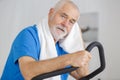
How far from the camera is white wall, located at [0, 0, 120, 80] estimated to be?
224 centimetres

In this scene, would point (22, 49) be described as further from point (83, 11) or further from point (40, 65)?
point (83, 11)

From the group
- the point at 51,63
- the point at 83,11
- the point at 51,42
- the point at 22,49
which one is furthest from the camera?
the point at 83,11

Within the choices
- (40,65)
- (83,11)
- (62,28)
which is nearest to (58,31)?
(62,28)

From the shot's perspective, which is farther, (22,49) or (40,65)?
(22,49)

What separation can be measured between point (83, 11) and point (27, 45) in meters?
1.51

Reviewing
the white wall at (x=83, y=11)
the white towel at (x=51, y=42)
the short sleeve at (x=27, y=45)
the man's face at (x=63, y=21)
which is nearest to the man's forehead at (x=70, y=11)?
the man's face at (x=63, y=21)

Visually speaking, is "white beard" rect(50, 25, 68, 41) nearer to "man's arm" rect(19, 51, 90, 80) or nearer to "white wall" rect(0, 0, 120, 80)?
"man's arm" rect(19, 51, 90, 80)

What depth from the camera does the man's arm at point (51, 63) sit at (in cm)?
81

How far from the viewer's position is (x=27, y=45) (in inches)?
41.2

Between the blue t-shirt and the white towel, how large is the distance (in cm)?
3

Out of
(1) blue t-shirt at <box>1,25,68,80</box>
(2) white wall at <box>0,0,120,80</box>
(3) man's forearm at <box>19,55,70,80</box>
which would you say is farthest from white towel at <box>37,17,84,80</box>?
(2) white wall at <box>0,0,120,80</box>

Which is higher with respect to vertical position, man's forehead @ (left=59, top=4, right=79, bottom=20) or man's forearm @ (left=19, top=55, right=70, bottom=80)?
man's forehead @ (left=59, top=4, right=79, bottom=20)

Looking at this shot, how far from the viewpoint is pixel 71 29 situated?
4.40 feet

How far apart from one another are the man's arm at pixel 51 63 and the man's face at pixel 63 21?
0.33 metres
